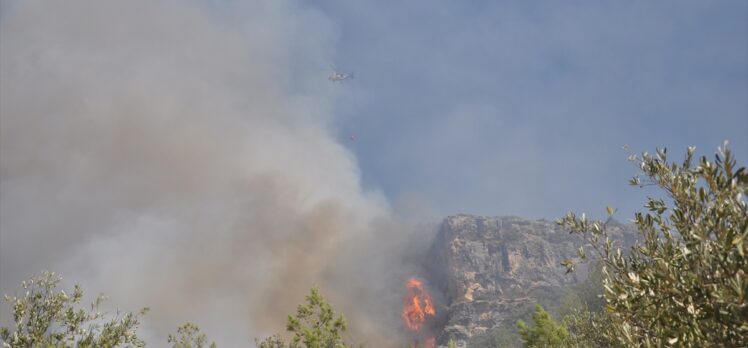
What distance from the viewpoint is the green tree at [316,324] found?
116 ft

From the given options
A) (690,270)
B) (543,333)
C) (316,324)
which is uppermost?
(543,333)

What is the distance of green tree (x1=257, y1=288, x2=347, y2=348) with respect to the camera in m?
35.2

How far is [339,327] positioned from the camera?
120ft

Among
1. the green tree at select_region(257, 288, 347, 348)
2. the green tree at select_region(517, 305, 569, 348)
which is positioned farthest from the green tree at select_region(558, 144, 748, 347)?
the green tree at select_region(517, 305, 569, 348)

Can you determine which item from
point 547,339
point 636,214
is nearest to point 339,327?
point 636,214

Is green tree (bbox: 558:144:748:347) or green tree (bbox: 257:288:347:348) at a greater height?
green tree (bbox: 257:288:347:348)

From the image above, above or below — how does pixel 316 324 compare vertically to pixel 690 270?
above

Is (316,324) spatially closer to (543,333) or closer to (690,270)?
(690,270)

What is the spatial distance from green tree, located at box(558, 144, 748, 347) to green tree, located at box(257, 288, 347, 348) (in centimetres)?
2784

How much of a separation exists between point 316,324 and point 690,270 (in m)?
32.1

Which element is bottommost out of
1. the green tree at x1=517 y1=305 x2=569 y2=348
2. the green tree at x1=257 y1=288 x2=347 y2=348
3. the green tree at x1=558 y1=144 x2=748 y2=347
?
the green tree at x1=558 y1=144 x2=748 y2=347

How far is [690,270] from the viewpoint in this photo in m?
8.33

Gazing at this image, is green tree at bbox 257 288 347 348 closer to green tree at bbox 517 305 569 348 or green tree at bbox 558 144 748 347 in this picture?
green tree at bbox 558 144 748 347

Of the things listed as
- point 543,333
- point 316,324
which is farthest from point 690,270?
point 543,333
